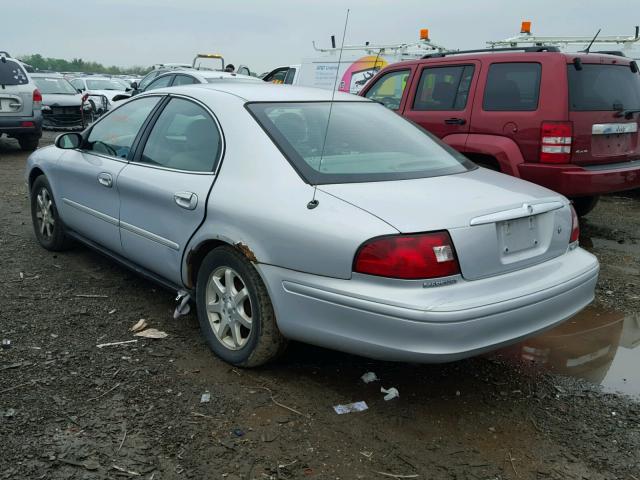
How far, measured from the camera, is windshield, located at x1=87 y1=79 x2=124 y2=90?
21047mm

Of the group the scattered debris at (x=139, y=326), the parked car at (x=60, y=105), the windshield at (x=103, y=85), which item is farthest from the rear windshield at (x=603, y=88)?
the windshield at (x=103, y=85)

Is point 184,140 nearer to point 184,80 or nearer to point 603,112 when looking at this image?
point 603,112

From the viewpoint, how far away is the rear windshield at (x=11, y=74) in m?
11.6

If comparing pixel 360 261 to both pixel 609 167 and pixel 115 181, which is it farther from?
→ pixel 609 167

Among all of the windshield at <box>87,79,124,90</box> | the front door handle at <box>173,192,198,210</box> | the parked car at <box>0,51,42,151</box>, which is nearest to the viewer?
the front door handle at <box>173,192,198,210</box>

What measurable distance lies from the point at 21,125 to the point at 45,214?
736cm

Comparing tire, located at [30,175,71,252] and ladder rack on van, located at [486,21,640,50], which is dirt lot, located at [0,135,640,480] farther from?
ladder rack on van, located at [486,21,640,50]

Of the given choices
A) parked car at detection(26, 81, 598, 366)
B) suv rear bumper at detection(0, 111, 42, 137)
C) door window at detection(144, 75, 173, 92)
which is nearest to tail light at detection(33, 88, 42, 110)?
suv rear bumper at detection(0, 111, 42, 137)

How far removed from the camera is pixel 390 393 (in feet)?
10.5

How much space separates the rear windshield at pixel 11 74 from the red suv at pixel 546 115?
A: 28.6 ft

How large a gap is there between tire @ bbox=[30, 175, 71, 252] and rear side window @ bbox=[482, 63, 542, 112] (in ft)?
13.2

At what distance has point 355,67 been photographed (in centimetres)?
1212

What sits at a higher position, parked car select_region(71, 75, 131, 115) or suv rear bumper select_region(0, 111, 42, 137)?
parked car select_region(71, 75, 131, 115)

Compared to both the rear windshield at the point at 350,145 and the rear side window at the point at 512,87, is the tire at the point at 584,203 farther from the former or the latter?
the rear windshield at the point at 350,145
